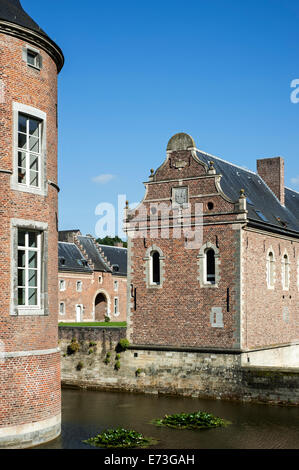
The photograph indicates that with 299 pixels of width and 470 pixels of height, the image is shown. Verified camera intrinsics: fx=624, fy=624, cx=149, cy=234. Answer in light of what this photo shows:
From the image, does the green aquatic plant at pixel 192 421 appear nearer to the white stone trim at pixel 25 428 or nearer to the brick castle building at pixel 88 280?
the white stone trim at pixel 25 428

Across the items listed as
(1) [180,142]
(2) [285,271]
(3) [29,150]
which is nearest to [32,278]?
(3) [29,150]

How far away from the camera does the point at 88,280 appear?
170 feet

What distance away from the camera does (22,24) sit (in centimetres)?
1526

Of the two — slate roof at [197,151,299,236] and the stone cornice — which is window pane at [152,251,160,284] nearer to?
slate roof at [197,151,299,236]

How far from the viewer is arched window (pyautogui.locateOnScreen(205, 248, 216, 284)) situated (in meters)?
24.9

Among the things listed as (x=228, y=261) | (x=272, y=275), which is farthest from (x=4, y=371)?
(x=272, y=275)

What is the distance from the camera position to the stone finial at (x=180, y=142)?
25.8 m

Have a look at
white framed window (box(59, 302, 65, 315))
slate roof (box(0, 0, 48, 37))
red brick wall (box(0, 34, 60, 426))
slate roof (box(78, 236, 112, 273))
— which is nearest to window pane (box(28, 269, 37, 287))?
red brick wall (box(0, 34, 60, 426))

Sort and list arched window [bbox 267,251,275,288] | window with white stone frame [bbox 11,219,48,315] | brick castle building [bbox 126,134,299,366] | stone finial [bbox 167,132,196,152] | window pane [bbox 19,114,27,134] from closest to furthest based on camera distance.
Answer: window with white stone frame [bbox 11,219,48,315], window pane [bbox 19,114,27,134], brick castle building [bbox 126,134,299,366], stone finial [bbox 167,132,196,152], arched window [bbox 267,251,275,288]

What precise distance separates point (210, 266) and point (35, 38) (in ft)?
41.0

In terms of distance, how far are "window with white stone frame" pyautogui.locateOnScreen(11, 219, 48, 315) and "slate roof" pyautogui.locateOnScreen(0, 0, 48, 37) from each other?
4.83m

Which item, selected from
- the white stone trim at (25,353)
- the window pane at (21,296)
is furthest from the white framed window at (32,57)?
the white stone trim at (25,353)

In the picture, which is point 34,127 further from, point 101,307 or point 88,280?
point 101,307

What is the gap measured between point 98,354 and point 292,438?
11.8 metres
